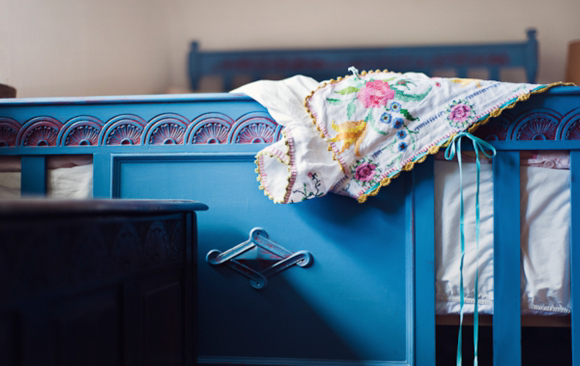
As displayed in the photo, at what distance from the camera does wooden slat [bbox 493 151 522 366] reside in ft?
3.14

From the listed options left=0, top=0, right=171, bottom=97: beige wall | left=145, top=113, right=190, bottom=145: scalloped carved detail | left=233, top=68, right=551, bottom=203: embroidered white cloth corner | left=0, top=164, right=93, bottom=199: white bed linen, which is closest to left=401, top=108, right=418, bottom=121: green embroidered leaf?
left=233, top=68, right=551, bottom=203: embroidered white cloth corner

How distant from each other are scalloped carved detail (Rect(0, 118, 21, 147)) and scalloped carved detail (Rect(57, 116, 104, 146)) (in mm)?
116

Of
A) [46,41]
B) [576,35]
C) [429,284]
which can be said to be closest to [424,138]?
[429,284]

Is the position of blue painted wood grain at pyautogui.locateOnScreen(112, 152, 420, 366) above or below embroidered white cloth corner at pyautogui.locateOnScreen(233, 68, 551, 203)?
below

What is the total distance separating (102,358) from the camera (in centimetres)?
61

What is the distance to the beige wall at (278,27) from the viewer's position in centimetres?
208

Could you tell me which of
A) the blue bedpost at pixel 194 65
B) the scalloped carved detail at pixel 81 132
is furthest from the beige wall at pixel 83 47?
the scalloped carved detail at pixel 81 132

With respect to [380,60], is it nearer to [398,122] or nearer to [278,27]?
[278,27]

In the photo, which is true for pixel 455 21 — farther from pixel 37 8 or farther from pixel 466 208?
pixel 37 8

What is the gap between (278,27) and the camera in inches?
92.1

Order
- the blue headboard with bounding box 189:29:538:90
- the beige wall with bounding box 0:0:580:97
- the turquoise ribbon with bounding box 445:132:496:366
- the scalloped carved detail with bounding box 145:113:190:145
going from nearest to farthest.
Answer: the turquoise ribbon with bounding box 445:132:496:366
the scalloped carved detail with bounding box 145:113:190:145
the beige wall with bounding box 0:0:580:97
the blue headboard with bounding box 189:29:538:90

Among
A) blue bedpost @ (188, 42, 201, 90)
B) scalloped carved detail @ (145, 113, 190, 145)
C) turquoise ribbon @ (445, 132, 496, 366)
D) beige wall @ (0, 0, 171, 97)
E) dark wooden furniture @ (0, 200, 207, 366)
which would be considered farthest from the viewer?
blue bedpost @ (188, 42, 201, 90)

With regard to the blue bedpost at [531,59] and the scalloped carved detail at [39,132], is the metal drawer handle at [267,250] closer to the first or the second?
the scalloped carved detail at [39,132]

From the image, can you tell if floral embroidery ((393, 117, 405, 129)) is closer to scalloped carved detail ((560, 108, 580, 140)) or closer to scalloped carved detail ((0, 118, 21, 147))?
scalloped carved detail ((560, 108, 580, 140))
